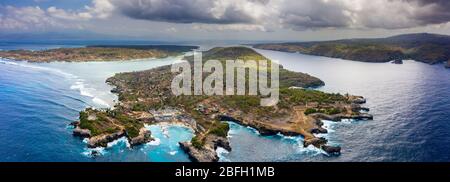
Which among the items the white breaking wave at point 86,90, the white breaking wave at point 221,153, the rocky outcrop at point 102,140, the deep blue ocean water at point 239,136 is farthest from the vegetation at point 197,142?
the white breaking wave at point 86,90

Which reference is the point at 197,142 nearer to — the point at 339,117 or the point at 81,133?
the point at 81,133

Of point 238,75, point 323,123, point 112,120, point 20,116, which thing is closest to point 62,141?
point 112,120

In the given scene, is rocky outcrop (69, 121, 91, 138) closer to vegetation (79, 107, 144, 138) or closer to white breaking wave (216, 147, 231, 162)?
vegetation (79, 107, 144, 138)

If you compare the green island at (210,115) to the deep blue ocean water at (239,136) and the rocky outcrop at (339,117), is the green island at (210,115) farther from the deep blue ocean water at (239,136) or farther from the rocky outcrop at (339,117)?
the deep blue ocean water at (239,136)
